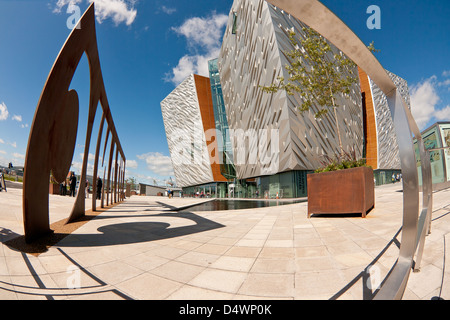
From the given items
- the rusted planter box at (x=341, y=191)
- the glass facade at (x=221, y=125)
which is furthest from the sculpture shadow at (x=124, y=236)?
the glass facade at (x=221, y=125)

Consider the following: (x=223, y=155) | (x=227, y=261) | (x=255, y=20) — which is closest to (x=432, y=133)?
(x=227, y=261)

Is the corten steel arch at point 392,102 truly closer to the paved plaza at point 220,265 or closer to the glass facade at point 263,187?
the paved plaza at point 220,265

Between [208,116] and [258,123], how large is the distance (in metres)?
16.5

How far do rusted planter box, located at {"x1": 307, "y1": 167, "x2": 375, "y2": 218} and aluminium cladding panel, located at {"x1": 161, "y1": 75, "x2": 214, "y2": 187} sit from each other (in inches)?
1268

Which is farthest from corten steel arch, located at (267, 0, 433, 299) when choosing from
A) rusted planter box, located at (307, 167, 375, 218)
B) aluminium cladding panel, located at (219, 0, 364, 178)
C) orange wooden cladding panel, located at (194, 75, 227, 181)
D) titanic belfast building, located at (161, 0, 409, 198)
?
orange wooden cladding panel, located at (194, 75, 227, 181)

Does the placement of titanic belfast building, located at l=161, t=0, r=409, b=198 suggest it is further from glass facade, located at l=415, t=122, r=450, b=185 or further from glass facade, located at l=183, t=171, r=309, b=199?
glass facade, located at l=415, t=122, r=450, b=185

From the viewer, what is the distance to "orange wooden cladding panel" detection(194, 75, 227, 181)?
37.2 meters

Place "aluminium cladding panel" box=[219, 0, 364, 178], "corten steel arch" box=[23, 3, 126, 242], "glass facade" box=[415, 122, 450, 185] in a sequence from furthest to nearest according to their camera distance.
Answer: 1. "aluminium cladding panel" box=[219, 0, 364, 178]
2. "glass facade" box=[415, 122, 450, 185]
3. "corten steel arch" box=[23, 3, 126, 242]

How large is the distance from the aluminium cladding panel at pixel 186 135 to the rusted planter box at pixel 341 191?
32.2 metres

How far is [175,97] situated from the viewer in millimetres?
46031

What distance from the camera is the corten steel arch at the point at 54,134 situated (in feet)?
12.0
